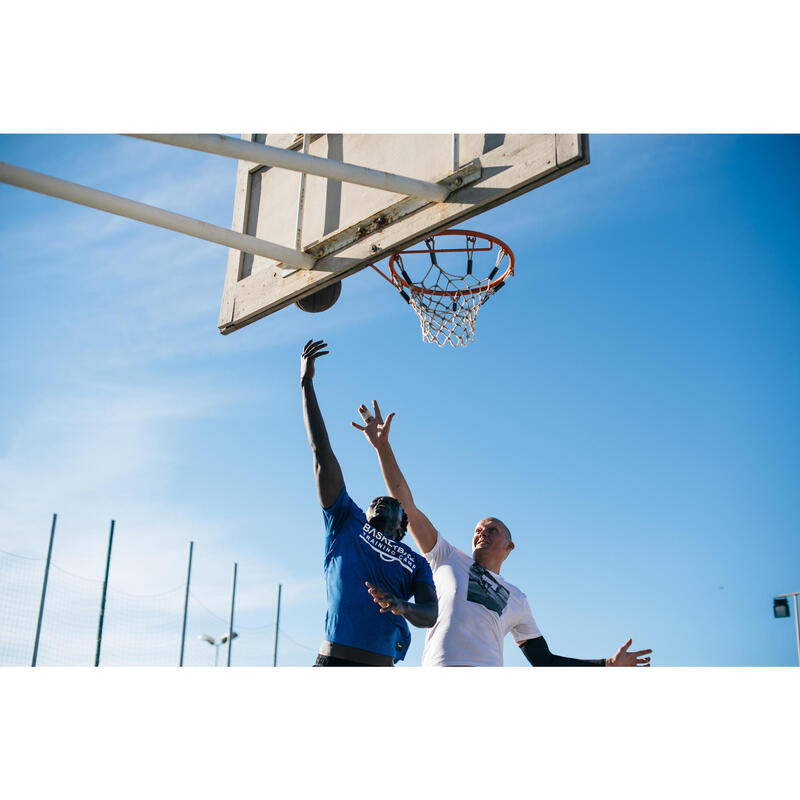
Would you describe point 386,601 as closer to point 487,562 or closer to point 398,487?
point 398,487

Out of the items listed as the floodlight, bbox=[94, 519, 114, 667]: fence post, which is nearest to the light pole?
the floodlight

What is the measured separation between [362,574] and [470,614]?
3.05 feet

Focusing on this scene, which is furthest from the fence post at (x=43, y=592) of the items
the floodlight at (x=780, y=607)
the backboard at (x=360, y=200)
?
the floodlight at (x=780, y=607)

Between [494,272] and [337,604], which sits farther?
[494,272]

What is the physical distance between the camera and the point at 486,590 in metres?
5.26

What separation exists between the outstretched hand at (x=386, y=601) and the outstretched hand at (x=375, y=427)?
1.64 meters

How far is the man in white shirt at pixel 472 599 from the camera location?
4973 mm

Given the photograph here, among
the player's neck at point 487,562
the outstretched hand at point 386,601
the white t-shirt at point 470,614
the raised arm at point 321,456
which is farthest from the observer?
the player's neck at point 487,562

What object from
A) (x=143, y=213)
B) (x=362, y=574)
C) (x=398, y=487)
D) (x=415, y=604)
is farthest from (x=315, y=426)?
(x=143, y=213)

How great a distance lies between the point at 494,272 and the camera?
23.6 ft

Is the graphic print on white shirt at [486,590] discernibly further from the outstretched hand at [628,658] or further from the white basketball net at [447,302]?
the white basketball net at [447,302]

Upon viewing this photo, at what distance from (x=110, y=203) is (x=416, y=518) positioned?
257 cm
